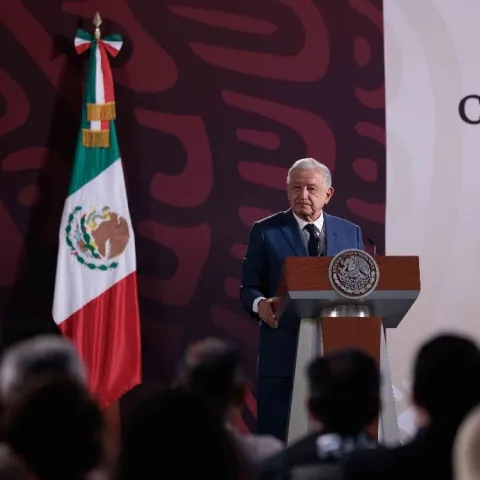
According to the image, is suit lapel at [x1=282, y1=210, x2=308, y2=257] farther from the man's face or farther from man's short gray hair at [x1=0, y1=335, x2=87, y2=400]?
man's short gray hair at [x1=0, y1=335, x2=87, y2=400]

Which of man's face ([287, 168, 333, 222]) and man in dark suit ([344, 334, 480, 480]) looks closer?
man in dark suit ([344, 334, 480, 480])

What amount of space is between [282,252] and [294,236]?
0.10 meters

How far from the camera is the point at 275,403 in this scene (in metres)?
4.40

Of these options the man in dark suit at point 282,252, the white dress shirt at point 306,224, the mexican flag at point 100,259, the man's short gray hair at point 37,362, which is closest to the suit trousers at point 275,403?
the man in dark suit at point 282,252

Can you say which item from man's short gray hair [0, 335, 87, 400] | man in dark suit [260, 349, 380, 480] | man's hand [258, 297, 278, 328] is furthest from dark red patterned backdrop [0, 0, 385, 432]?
man in dark suit [260, 349, 380, 480]

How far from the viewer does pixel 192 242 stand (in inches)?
245

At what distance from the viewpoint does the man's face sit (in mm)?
4656

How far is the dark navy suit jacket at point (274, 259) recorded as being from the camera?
4.43m

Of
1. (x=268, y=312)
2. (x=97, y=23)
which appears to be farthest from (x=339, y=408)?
(x=97, y=23)

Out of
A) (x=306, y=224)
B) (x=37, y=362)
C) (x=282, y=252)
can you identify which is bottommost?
(x=37, y=362)

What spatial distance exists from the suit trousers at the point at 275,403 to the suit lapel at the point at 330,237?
0.61m

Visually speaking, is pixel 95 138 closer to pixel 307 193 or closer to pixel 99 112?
pixel 99 112

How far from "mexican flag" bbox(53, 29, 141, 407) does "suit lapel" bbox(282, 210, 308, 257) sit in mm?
1608

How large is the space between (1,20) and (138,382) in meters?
2.44
